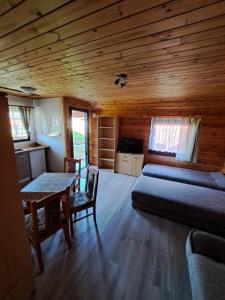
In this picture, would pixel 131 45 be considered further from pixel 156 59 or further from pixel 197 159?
pixel 197 159

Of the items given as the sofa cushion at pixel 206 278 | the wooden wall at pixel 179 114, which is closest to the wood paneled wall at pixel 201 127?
the wooden wall at pixel 179 114

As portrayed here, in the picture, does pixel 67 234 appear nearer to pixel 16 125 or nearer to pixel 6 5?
pixel 6 5

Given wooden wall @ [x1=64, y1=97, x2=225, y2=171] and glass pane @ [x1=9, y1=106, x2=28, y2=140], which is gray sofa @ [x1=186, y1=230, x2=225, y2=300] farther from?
glass pane @ [x1=9, y1=106, x2=28, y2=140]

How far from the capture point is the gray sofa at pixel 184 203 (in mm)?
2078

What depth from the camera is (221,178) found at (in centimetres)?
317

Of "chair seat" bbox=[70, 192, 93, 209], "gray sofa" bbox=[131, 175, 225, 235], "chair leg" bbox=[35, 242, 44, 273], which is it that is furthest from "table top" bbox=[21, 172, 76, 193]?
"gray sofa" bbox=[131, 175, 225, 235]

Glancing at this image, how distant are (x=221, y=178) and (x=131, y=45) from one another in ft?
11.4

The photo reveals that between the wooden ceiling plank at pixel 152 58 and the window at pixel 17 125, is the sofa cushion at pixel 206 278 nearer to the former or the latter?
the wooden ceiling plank at pixel 152 58

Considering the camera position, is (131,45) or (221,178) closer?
(131,45)

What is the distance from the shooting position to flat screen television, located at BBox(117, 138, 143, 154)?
443cm

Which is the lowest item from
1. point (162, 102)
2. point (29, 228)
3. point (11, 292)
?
point (11, 292)

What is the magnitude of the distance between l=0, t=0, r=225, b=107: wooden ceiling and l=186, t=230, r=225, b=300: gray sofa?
1.95 meters

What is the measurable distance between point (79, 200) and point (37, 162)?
7.72 ft

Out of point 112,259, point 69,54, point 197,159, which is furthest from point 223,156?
point 69,54
